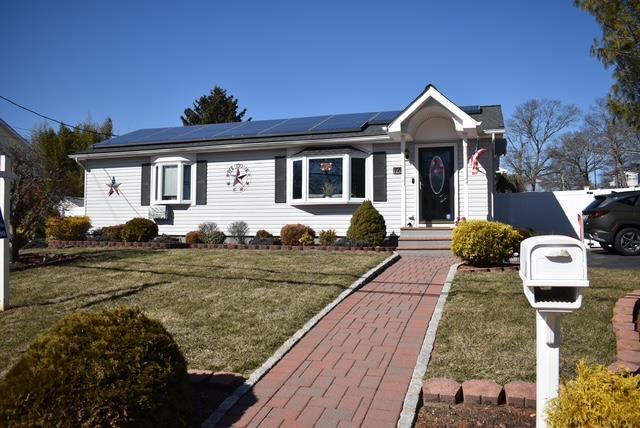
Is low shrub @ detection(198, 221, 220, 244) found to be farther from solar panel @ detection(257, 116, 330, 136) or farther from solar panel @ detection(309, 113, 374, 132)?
solar panel @ detection(309, 113, 374, 132)

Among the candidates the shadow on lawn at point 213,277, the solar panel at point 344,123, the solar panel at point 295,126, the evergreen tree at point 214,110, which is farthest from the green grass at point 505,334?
the evergreen tree at point 214,110

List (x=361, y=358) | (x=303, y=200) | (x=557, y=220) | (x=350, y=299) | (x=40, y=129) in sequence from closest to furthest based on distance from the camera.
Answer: (x=361, y=358), (x=350, y=299), (x=303, y=200), (x=557, y=220), (x=40, y=129)

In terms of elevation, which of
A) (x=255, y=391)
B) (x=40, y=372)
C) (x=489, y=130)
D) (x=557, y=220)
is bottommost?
(x=255, y=391)

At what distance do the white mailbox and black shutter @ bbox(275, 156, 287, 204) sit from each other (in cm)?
1303

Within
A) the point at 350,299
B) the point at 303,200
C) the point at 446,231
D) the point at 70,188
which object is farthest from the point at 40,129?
the point at 350,299

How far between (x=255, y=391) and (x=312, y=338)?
4.77 feet

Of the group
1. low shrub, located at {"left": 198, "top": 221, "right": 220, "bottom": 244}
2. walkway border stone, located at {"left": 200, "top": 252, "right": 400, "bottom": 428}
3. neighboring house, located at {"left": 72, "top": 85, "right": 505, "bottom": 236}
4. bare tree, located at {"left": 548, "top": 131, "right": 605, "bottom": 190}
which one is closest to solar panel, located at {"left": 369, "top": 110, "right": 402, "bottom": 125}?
neighboring house, located at {"left": 72, "top": 85, "right": 505, "bottom": 236}

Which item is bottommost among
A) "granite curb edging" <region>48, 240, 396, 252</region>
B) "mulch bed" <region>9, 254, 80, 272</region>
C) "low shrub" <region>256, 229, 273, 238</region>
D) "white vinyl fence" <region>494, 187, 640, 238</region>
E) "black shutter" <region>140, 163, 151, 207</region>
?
"mulch bed" <region>9, 254, 80, 272</region>

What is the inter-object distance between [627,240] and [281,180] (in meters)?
9.43

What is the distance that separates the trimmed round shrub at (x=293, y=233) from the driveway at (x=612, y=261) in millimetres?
7030

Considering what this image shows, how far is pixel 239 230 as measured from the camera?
15789 millimetres

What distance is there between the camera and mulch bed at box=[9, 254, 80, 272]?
1093 centimetres

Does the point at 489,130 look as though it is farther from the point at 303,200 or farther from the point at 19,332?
the point at 19,332

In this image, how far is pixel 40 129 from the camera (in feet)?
123
